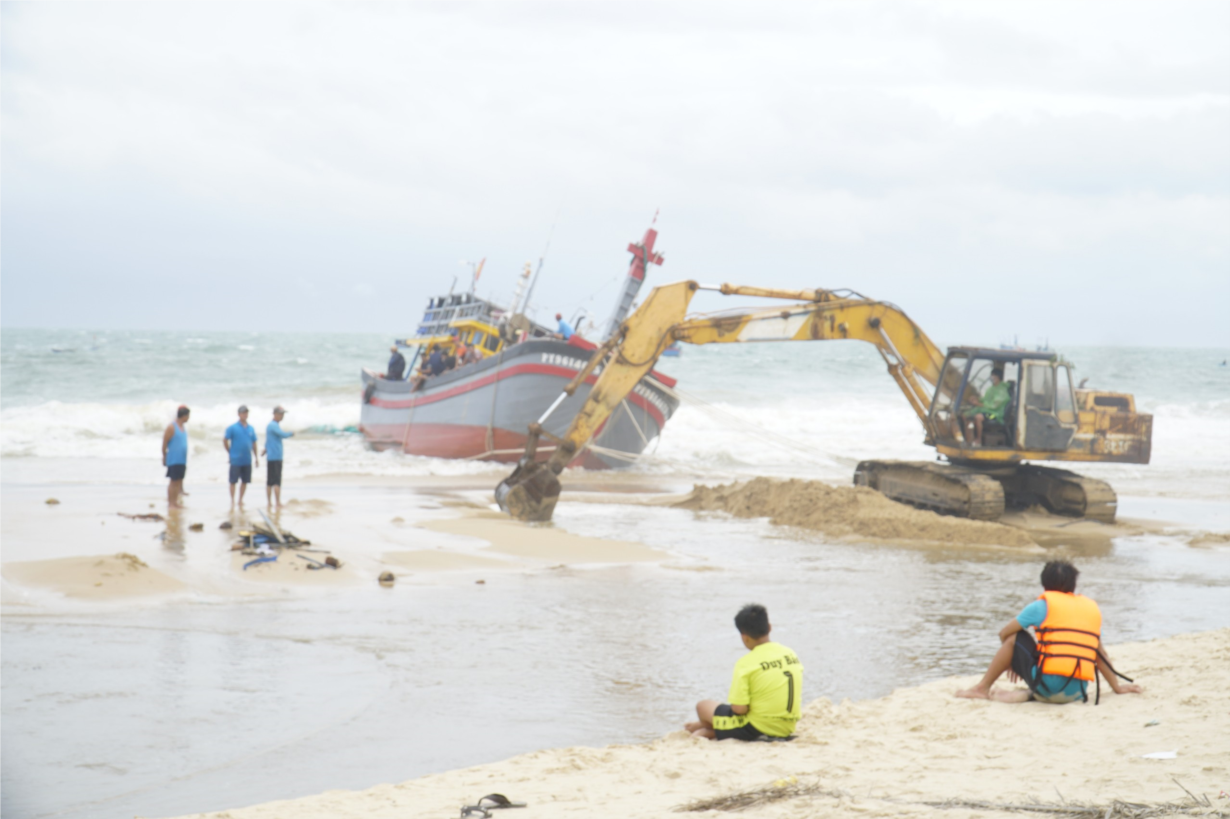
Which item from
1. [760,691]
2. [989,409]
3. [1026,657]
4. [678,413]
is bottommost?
[760,691]

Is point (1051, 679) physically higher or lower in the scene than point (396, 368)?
lower

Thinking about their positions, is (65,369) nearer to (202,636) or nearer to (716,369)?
(716,369)

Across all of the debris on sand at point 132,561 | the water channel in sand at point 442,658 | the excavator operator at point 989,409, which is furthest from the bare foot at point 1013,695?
the excavator operator at point 989,409

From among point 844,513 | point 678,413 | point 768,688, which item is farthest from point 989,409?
point 678,413

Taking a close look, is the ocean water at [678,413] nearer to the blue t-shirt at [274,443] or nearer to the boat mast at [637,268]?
the boat mast at [637,268]

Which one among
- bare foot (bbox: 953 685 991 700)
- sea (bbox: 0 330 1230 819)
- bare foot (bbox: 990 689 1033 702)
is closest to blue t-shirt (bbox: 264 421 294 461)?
sea (bbox: 0 330 1230 819)

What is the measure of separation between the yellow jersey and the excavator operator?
10582 millimetres

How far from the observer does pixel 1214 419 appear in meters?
41.2

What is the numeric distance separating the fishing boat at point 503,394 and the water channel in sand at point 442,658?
874cm

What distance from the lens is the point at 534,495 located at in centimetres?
1448

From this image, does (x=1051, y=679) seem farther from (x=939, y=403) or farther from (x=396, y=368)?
(x=396, y=368)

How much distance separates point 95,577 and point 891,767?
722 centimetres

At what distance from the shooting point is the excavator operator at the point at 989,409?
49.6 ft

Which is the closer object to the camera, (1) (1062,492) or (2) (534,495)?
(2) (534,495)
